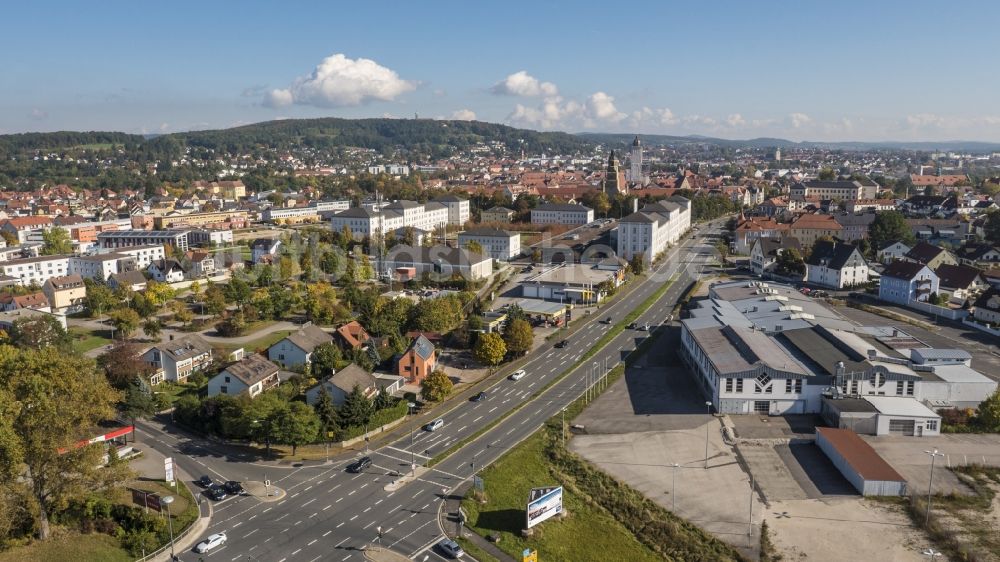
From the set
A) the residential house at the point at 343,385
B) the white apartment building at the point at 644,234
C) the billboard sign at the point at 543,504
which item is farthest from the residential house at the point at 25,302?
the white apartment building at the point at 644,234

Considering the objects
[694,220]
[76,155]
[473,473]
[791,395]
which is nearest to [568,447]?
[473,473]

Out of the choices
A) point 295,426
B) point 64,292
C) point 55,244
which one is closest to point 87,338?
point 64,292

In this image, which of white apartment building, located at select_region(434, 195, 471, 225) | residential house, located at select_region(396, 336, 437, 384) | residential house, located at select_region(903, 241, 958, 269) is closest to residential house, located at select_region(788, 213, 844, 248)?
residential house, located at select_region(903, 241, 958, 269)

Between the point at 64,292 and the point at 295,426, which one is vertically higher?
the point at 64,292

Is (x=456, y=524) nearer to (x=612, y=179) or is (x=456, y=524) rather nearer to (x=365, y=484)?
(x=365, y=484)

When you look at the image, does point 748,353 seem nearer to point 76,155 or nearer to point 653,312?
point 653,312
